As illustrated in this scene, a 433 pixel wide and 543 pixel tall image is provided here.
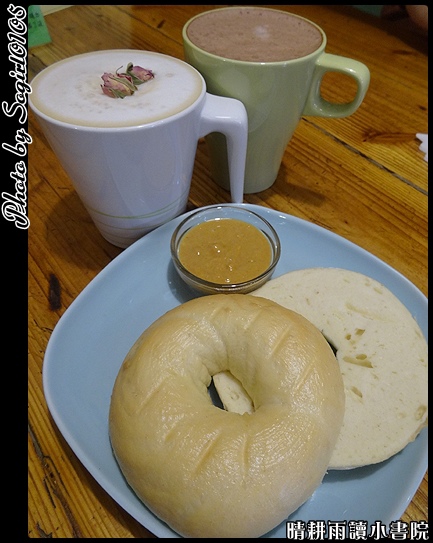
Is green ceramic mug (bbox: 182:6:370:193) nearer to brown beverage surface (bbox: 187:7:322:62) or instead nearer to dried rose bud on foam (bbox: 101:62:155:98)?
brown beverage surface (bbox: 187:7:322:62)

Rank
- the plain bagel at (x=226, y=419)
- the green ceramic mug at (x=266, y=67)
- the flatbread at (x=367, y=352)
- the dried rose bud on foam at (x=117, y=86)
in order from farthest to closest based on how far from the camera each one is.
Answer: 1. the green ceramic mug at (x=266, y=67)
2. the dried rose bud on foam at (x=117, y=86)
3. the flatbread at (x=367, y=352)
4. the plain bagel at (x=226, y=419)

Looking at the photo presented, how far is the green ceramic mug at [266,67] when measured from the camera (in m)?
1.14

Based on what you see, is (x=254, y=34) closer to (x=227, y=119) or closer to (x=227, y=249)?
(x=227, y=119)

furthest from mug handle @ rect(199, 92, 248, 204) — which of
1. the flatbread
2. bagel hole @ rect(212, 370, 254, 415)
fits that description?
bagel hole @ rect(212, 370, 254, 415)

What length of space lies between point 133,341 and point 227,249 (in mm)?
355

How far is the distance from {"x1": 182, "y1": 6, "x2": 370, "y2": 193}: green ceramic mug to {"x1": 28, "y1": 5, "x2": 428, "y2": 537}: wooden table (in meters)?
0.27

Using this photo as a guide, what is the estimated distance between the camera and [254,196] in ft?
4.88

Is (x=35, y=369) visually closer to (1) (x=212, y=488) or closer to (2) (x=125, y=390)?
(2) (x=125, y=390)

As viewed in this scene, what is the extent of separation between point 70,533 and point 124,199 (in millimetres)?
747

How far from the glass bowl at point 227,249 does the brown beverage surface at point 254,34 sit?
16.6 inches

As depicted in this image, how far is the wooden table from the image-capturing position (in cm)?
86

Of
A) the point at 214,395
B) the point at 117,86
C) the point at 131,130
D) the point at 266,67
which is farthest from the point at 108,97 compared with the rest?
the point at 214,395

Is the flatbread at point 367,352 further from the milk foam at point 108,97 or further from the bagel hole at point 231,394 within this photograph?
the milk foam at point 108,97

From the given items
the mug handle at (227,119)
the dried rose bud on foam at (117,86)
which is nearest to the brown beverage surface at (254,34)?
the mug handle at (227,119)
